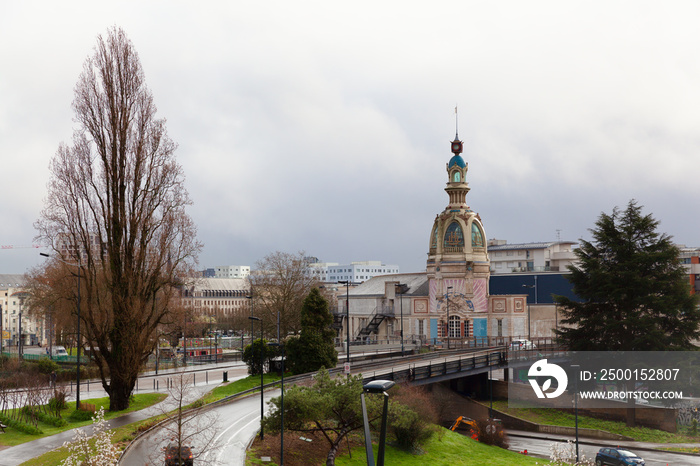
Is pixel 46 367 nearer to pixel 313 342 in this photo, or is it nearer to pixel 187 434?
pixel 313 342

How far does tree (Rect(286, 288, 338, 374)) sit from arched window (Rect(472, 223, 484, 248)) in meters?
33.2

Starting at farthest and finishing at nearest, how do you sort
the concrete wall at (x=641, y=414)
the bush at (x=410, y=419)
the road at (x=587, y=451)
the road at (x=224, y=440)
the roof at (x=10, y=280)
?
1. the roof at (x=10, y=280)
2. the concrete wall at (x=641, y=414)
3. the road at (x=587, y=451)
4. the bush at (x=410, y=419)
5. the road at (x=224, y=440)

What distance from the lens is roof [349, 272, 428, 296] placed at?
8773 centimetres

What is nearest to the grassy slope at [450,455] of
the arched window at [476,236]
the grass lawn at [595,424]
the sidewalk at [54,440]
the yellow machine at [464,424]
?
the yellow machine at [464,424]

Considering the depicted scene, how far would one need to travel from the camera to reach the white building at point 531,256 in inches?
4948

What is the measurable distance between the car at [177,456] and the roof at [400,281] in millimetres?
60731

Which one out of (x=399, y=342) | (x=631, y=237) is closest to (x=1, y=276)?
(x=399, y=342)

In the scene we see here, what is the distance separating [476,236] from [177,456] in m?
57.4

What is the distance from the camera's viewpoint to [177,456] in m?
25.5

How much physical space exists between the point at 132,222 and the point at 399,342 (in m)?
50.3

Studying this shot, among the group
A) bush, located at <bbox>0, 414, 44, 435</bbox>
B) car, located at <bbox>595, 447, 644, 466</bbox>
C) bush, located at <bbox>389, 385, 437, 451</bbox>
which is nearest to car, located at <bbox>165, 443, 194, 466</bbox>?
bush, located at <bbox>389, 385, 437, 451</bbox>

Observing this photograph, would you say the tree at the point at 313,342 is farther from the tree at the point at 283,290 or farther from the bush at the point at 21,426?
the tree at the point at 283,290

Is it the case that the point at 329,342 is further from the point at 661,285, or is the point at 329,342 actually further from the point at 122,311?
the point at 661,285

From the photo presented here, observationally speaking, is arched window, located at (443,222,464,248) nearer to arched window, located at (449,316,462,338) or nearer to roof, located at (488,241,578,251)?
arched window, located at (449,316,462,338)
